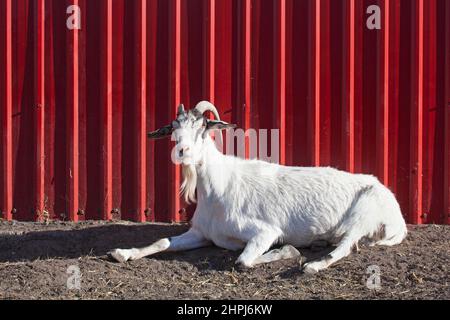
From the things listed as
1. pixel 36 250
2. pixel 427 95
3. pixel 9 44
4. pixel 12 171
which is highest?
pixel 9 44

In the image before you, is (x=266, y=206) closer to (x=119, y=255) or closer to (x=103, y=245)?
(x=119, y=255)

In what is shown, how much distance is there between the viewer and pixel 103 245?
7.38 metres

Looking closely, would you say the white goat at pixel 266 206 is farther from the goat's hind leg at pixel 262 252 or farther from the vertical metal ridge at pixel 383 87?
the vertical metal ridge at pixel 383 87

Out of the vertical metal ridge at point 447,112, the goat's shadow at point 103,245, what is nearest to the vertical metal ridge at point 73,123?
the goat's shadow at point 103,245

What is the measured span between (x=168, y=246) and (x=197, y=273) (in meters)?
0.63

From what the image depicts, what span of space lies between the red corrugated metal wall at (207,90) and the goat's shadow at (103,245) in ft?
1.62

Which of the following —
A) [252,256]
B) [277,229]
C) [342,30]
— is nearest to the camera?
[252,256]

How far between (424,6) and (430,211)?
7.54 feet

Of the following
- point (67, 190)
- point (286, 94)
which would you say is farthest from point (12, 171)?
point (286, 94)

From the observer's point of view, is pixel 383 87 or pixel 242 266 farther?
pixel 383 87

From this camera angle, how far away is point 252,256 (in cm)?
668

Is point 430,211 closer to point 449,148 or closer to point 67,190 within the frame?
point 449,148

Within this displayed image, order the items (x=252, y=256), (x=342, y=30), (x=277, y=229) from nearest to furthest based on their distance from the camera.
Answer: (x=252, y=256) → (x=277, y=229) → (x=342, y=30)

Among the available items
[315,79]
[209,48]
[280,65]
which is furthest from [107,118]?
[315,79]
